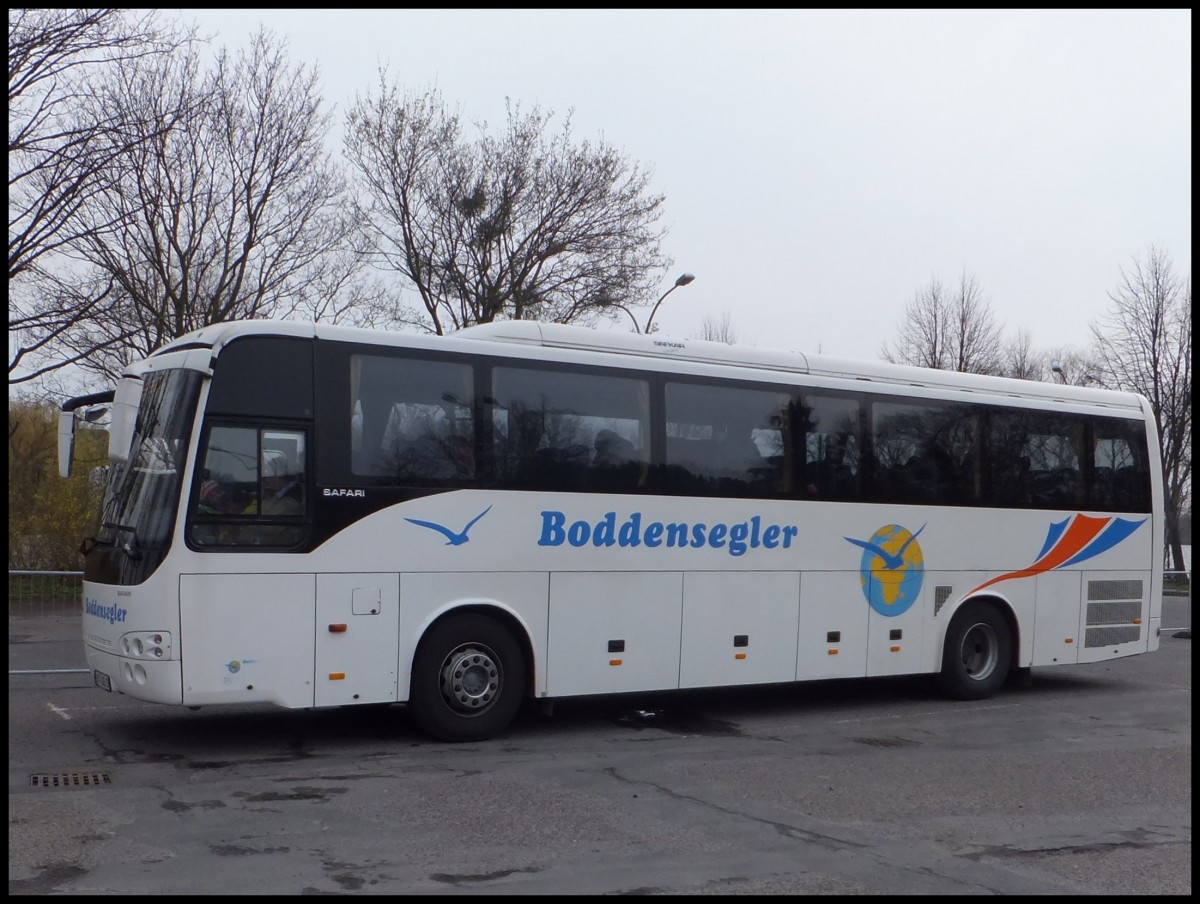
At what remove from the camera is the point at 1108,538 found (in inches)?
582

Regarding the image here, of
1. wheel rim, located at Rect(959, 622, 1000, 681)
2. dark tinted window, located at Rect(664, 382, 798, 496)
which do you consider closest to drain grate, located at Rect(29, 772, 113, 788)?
dark tinted window, located at Rect(664, 382, 798, 496)

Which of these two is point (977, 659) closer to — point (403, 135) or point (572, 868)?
point (572, 868)

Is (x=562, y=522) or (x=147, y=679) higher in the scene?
(x=562, y=522)

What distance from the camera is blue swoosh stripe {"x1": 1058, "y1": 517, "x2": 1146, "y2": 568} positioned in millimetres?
14523

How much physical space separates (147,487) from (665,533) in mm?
4538

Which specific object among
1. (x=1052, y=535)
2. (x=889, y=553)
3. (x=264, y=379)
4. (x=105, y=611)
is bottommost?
(x=105, y=611)

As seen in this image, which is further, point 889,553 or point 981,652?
point 981,652

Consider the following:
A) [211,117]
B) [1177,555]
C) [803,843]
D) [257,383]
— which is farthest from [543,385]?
[1177,555]

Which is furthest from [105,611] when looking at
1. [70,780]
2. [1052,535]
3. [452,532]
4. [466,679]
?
[1052,535]

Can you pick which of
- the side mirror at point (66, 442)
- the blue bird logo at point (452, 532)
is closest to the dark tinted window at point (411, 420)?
the blue bird logo at point (452, 532)

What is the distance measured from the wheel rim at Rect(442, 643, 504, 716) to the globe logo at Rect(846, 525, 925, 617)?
4213 millimetres

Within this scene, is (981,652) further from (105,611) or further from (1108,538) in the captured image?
(105,611)

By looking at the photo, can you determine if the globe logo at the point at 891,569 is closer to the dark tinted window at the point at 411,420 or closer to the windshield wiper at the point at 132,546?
the dark tinted window at the point at 411,420

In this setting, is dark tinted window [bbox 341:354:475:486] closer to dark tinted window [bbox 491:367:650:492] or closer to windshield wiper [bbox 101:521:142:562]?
dark tinted window [bbox 491:367:650:492]
